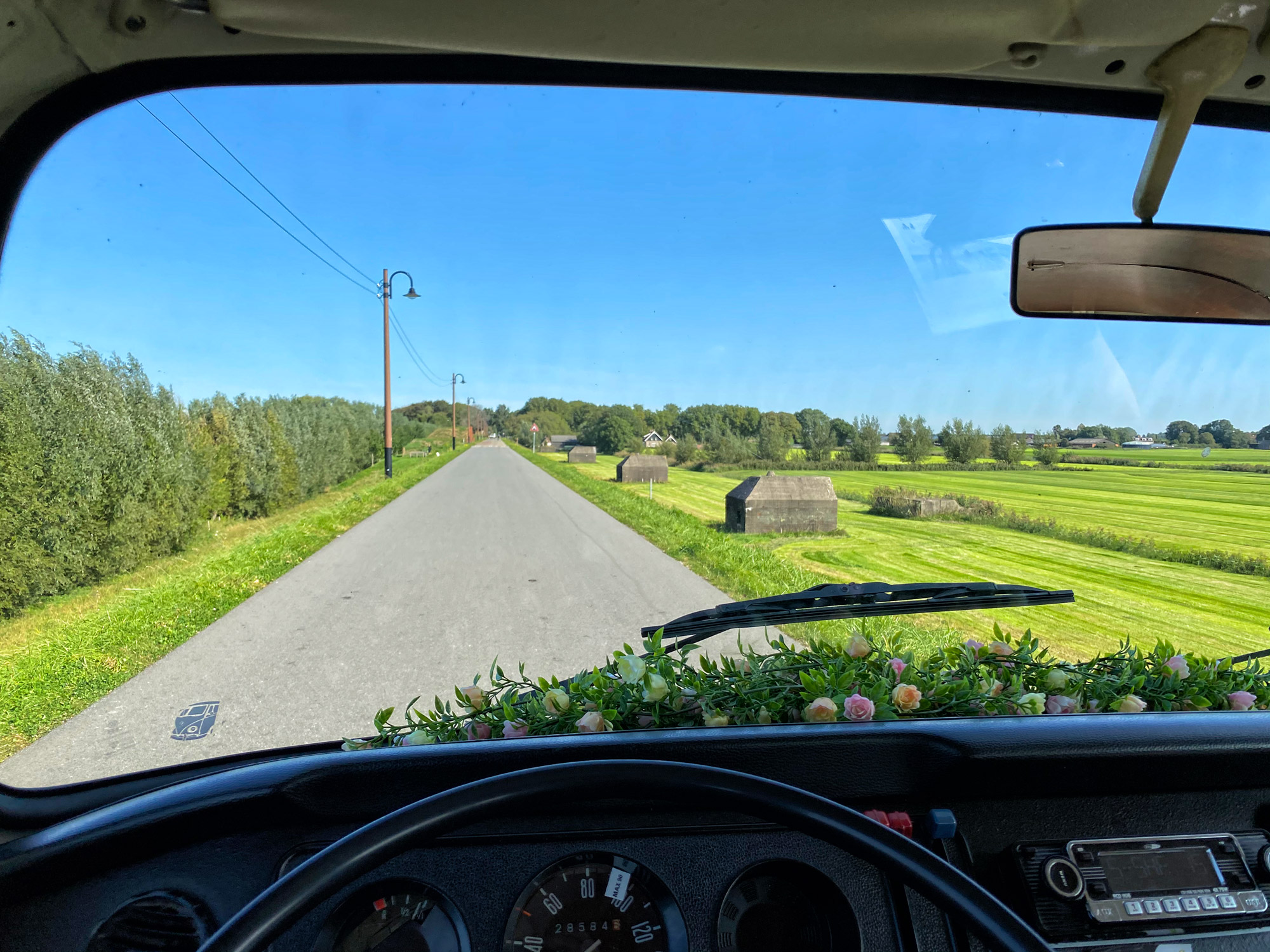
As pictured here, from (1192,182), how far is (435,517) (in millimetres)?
5219

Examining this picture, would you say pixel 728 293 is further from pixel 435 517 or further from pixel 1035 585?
pixel 435 517

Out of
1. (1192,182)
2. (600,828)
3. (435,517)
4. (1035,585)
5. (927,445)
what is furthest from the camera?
(435,517)

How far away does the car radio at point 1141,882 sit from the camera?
1556 mm

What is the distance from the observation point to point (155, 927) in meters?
1.46

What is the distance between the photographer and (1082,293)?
2.13 meters

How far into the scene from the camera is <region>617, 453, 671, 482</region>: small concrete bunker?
3.02 metres

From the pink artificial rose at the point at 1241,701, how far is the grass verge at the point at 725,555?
2.78 ft

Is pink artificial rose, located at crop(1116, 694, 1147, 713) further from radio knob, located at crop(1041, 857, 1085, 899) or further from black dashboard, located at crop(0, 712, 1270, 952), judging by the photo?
radio knob, located at crop(1041, 857, 1085, 899)

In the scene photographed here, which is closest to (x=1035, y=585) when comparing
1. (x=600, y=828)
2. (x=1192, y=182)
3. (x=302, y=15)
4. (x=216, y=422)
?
(x=1192, y=182)

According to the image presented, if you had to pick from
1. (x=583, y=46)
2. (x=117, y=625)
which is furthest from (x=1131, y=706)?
(x=117, y=625)

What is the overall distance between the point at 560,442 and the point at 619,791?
2.53m

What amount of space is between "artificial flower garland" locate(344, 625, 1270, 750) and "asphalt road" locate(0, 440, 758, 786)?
243mm

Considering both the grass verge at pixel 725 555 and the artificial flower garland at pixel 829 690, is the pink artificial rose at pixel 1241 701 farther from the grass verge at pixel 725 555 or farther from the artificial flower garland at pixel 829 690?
the grass verge at pixel 725 555

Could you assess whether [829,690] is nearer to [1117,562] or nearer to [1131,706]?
[1131,706]
